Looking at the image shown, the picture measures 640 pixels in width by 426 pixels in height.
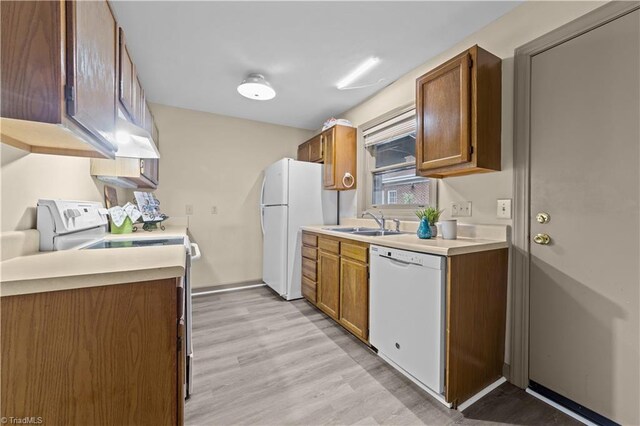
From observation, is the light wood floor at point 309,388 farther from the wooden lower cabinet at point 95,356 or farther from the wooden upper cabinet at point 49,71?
the wooden upper cabinet at point 49,71

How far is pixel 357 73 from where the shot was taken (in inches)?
97.3

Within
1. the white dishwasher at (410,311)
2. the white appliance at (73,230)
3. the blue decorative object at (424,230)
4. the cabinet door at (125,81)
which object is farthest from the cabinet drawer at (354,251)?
the cabinet door at (125,81)

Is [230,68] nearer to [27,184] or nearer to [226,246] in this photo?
[27,184]

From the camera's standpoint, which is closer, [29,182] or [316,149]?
[29,182]

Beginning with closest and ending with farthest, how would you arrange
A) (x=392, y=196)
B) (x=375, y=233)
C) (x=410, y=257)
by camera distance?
1. (x=410, y=257)
2. (x=375, y=233)
3. (x=392, y=196)

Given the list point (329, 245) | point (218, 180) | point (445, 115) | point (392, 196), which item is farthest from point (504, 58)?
point (218, 180)

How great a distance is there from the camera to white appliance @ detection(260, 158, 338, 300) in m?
3.10

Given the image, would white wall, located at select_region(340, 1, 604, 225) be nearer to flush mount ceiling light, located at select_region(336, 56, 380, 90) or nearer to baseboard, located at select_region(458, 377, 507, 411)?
flush mount ceiling light, located at select_region(336, 56, 380, 90)

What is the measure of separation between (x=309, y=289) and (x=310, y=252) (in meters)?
0.42

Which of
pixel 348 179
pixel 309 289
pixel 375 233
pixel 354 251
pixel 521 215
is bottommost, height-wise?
pixel 309 289

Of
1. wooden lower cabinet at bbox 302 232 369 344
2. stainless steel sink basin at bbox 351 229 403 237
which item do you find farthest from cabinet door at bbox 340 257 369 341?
Answer: stainless steel sink basin at bbox 351 229 403 237

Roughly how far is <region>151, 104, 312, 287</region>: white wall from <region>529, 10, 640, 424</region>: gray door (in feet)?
10.2

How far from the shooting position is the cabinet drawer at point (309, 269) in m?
2.82

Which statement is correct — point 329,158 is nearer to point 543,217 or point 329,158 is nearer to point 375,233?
point 375,233
